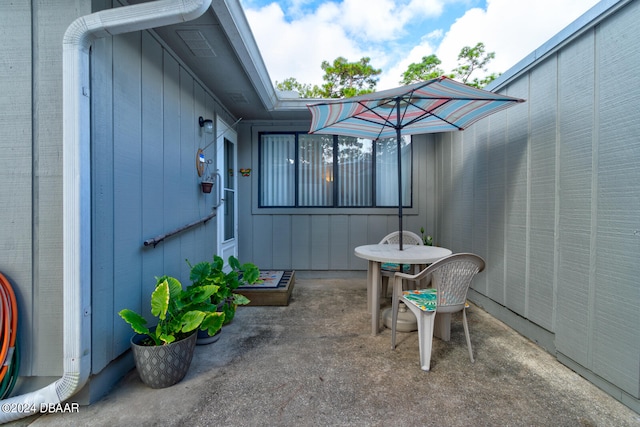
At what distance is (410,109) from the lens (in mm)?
2664

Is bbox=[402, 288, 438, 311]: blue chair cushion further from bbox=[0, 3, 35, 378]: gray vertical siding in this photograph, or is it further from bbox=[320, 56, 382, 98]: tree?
bbox=[320, 56, 382, 98]: tree

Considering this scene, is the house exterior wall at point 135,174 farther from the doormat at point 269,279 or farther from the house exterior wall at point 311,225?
the house exterior wall at point 311,225

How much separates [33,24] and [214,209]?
7.27 ft

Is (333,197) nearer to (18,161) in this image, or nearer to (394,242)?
(394,242)

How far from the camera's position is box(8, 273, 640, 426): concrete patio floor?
4.72 feet

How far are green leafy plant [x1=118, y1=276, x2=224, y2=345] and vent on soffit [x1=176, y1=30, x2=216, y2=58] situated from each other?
1.93m

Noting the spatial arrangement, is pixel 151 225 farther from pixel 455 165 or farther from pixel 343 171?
pixel 455 165

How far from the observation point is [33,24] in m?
1.55

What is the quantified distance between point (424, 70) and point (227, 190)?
13.1 m

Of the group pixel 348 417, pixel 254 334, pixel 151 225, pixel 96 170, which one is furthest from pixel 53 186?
pixel 348 417

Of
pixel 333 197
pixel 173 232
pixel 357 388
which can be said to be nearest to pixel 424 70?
pixel 333 197

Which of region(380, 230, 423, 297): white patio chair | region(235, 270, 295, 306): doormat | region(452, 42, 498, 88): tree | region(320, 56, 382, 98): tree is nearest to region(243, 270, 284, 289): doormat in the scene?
region(235, 270, 295, 306): doormat

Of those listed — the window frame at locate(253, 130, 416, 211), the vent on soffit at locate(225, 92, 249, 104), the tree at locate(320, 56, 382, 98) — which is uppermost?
→ the tree at locate(320, 56, 382, 98)

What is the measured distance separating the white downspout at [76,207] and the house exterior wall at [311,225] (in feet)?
9.31
